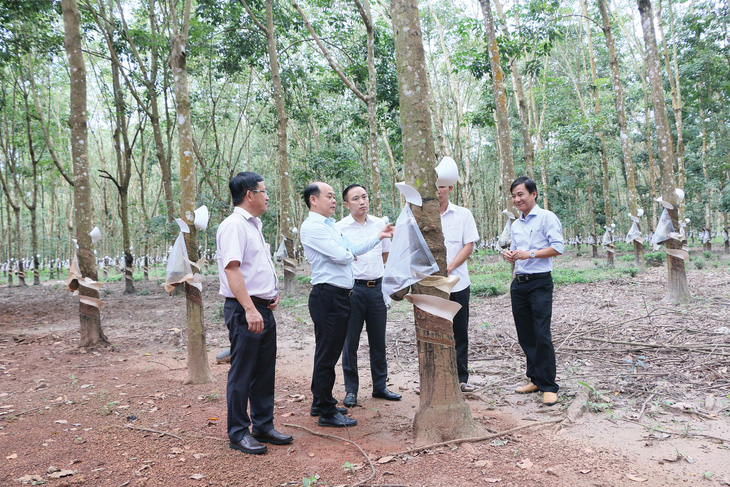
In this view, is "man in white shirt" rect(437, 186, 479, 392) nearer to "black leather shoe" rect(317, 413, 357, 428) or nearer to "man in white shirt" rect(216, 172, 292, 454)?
"black leather shoe" rect(317, 413, 357, 428)

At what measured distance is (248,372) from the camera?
2889 millimetres

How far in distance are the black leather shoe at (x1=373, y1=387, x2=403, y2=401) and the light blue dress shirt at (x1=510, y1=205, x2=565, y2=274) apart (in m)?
1.48

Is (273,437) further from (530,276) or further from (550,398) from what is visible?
(530,276)

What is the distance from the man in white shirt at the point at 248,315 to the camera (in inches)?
111

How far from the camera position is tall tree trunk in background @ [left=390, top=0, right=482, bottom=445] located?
9.19ft

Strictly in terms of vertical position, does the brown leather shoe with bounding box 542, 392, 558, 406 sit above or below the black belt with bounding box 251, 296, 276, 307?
below

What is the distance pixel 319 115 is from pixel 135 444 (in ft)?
43.3

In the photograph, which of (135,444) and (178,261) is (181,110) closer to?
(178,261)

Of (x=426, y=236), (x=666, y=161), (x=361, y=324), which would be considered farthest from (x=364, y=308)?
(x=666, y=161)

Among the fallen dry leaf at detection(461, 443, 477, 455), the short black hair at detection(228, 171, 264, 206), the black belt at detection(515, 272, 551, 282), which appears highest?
Result: the short black hair at detection(228, 171, 264, 206)

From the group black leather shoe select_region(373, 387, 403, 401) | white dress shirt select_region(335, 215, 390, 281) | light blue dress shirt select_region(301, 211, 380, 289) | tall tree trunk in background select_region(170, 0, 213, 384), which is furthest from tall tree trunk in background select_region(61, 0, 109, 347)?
black leather shoe select_region(373, 387, 403, 401)

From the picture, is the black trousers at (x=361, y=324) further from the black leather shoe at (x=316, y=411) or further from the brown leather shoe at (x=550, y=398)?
the brown leather shoe at (x=550, y=398)

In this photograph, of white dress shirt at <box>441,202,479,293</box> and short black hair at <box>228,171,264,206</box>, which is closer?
short black hair at <box>228,171,264,206</box>

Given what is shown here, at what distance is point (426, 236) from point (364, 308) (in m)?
1.13
